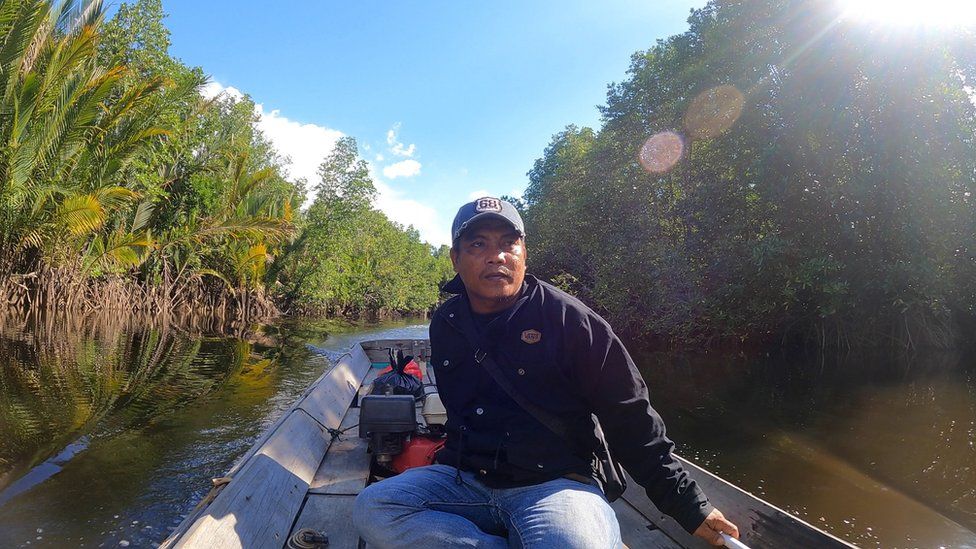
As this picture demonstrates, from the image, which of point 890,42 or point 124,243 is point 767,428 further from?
point 124,243

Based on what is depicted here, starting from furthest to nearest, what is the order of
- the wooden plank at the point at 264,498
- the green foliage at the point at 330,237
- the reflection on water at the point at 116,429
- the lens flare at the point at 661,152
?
the green foliage at the point at 330,237 → the lens flare at the point at 661,152 → the reflection on water at the point at 116,429 → the wooden plank at the point at 264,498

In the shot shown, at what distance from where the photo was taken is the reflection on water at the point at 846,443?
3721mm

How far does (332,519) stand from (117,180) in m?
13.2

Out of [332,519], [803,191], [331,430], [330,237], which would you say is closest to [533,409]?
[332,519]

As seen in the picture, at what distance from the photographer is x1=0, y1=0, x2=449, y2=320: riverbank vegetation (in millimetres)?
9648

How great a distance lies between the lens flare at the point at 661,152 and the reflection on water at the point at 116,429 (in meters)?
11.1

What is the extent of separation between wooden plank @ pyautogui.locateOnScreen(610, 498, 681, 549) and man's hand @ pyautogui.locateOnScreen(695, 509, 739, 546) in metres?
0.66

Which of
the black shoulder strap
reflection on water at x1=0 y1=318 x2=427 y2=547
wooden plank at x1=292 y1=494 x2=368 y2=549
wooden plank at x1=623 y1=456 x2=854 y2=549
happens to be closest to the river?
reflection on water at x1=0 y1=318 x2=427 y2=547

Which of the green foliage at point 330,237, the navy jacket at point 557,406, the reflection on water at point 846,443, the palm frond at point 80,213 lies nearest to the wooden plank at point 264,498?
the navy jacket at point 557,406

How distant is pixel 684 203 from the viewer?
1322 cm

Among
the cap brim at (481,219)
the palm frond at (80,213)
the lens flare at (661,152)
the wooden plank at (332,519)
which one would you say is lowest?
the wooden plank at (332,519)

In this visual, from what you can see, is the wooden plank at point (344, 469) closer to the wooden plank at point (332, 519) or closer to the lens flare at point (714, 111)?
the wooden plank at point (332, 519)

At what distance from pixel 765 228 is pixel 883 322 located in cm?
346

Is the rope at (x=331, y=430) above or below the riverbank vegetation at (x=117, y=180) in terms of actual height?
below
